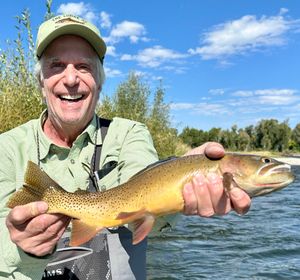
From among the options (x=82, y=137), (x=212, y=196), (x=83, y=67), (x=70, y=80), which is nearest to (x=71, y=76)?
(x=70, y=80)

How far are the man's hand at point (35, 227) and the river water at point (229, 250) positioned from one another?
16.4 feet

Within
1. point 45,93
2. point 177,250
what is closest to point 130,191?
point 45,93

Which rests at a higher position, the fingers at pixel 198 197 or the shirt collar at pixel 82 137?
the shirt collar at pixel 82 137

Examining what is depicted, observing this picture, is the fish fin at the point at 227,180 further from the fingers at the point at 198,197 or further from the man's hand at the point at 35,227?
the man's hand at the point at 35,227

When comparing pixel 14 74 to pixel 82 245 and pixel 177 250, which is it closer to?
pixel 177 250

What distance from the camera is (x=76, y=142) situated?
10.3 ft

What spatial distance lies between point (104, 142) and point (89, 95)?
0.34 meters

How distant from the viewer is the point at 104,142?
3.18 metres

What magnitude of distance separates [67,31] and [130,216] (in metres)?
1.36

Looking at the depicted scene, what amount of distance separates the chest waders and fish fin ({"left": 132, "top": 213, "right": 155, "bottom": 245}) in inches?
13.9

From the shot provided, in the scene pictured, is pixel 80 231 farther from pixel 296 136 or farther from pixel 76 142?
pixel 296 136

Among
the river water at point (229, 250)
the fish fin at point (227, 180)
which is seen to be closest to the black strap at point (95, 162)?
the fish fin at point (227, 180)

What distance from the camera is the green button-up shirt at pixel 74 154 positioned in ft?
9.91

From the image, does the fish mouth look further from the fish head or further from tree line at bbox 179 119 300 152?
tree line at bbox 179 119 300 152
